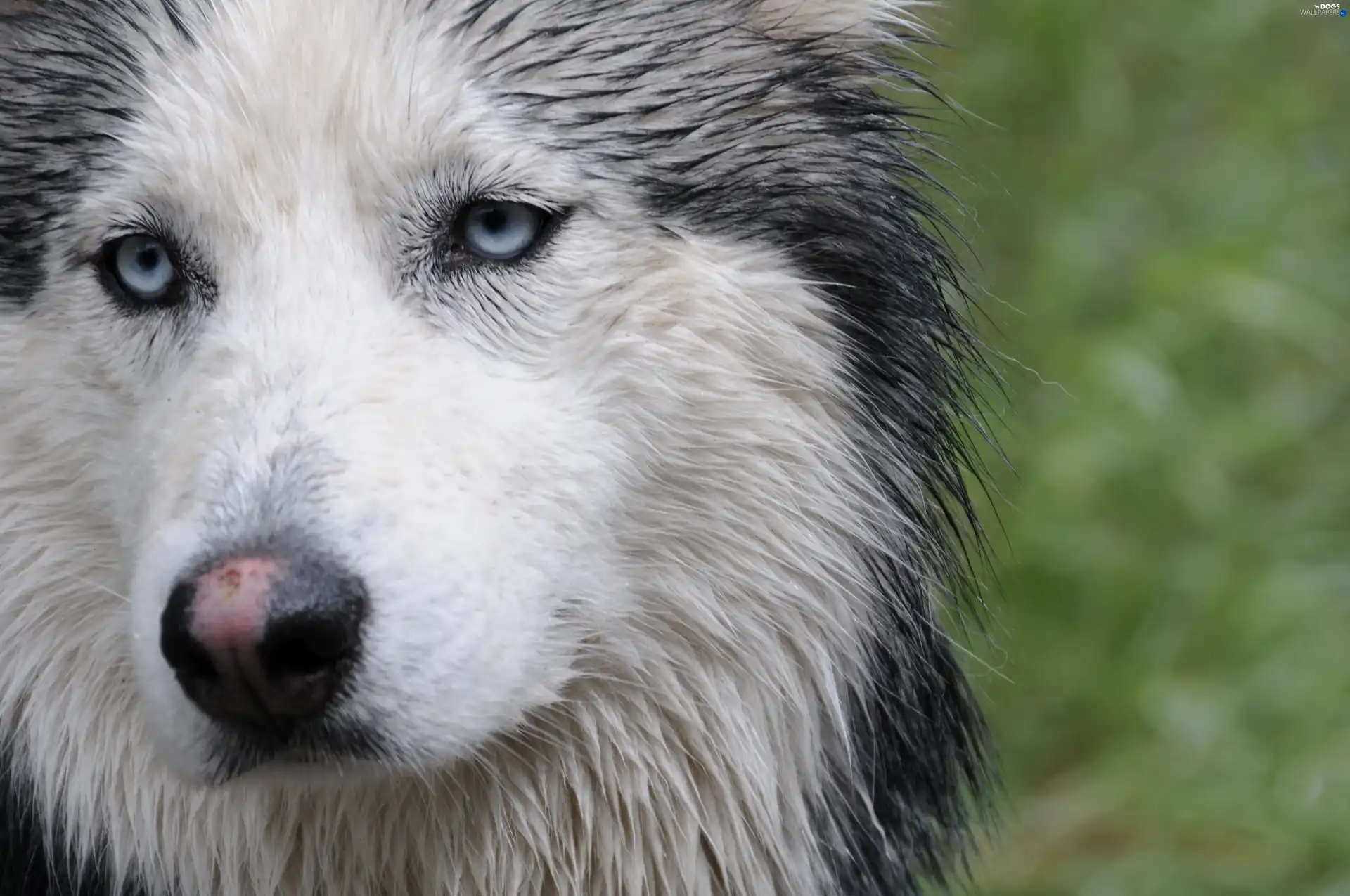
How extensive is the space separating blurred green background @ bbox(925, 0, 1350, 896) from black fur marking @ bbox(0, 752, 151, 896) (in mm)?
1985

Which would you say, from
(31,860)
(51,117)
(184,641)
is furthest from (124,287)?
(31,860)

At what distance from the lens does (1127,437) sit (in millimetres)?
4457

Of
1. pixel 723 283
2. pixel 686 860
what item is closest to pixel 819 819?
pixel 686 860

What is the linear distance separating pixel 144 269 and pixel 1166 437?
3278 mm

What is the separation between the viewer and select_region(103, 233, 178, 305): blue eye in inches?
80.8

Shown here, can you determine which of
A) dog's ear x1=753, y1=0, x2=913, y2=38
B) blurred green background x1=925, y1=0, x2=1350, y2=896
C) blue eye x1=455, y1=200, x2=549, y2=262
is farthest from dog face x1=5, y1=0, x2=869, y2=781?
blurred green background x1=925, y1=0, x2=1350, y2=896

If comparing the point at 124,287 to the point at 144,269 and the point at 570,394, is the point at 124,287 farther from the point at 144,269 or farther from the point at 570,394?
the point at 570,394

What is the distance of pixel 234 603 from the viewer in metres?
1.69

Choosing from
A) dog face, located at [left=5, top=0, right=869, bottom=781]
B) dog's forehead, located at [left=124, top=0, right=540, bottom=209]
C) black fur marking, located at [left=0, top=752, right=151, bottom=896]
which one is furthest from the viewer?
black fur marking, located at [left=0, top=752, right=151, bottom=896]

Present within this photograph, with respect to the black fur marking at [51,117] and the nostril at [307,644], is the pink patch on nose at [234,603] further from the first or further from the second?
the black fur marking at [51,117]

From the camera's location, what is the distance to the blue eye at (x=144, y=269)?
2053 mm

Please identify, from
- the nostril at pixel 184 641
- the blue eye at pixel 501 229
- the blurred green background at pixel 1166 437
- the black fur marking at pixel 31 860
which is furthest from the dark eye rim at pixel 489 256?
the blurred green background at pixel 1166 437

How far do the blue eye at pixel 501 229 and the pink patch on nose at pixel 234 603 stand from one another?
1.88ft

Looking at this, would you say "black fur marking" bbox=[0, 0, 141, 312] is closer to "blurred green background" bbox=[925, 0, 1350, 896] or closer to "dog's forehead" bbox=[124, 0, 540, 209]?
"dog's forehead" bbox=[124, 0, 540, 209]
